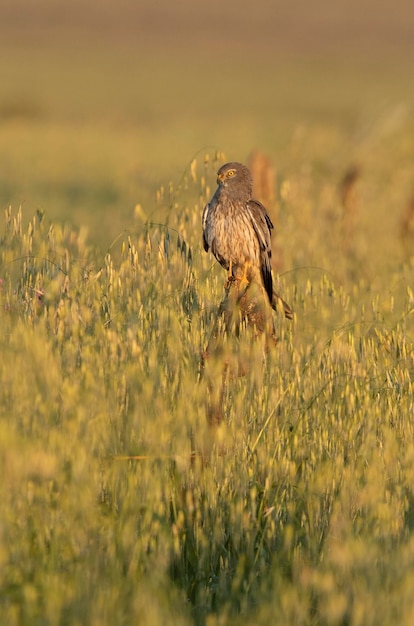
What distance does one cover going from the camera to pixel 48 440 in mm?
4559

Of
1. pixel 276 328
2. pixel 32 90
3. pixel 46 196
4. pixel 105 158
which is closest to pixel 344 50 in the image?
pixel 32 90

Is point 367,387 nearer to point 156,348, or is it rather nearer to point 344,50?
point 156,348

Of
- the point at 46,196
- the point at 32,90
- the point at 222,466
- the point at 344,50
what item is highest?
the point at 344,50

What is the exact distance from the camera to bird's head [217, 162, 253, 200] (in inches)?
282

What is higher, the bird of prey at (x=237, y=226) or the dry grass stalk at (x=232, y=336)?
the bird of prey at (x=237, y=226)

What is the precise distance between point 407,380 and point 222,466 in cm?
157

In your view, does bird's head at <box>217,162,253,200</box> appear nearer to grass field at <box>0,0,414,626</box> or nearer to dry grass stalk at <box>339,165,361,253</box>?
grass field at <box>0,0,414,626</box>

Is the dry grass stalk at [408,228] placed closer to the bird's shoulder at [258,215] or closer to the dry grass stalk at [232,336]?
the bird's shoulder at [258,215]

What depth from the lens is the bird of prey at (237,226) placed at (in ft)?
23.3

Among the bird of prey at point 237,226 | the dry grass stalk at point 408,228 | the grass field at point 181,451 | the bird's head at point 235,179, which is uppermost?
the dry grass stalk at point 408,228

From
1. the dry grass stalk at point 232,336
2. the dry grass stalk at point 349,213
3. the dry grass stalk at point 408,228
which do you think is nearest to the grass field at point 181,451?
the dry grass stalk at point 232,336

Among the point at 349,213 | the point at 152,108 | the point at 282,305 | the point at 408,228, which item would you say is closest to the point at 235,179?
the point at 282,305

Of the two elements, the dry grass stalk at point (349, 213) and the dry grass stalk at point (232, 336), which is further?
the dry grass stalk at point (349, 213)

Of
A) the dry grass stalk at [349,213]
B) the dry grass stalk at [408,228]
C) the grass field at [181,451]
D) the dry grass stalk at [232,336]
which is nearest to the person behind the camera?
the grass field at [181,451]
